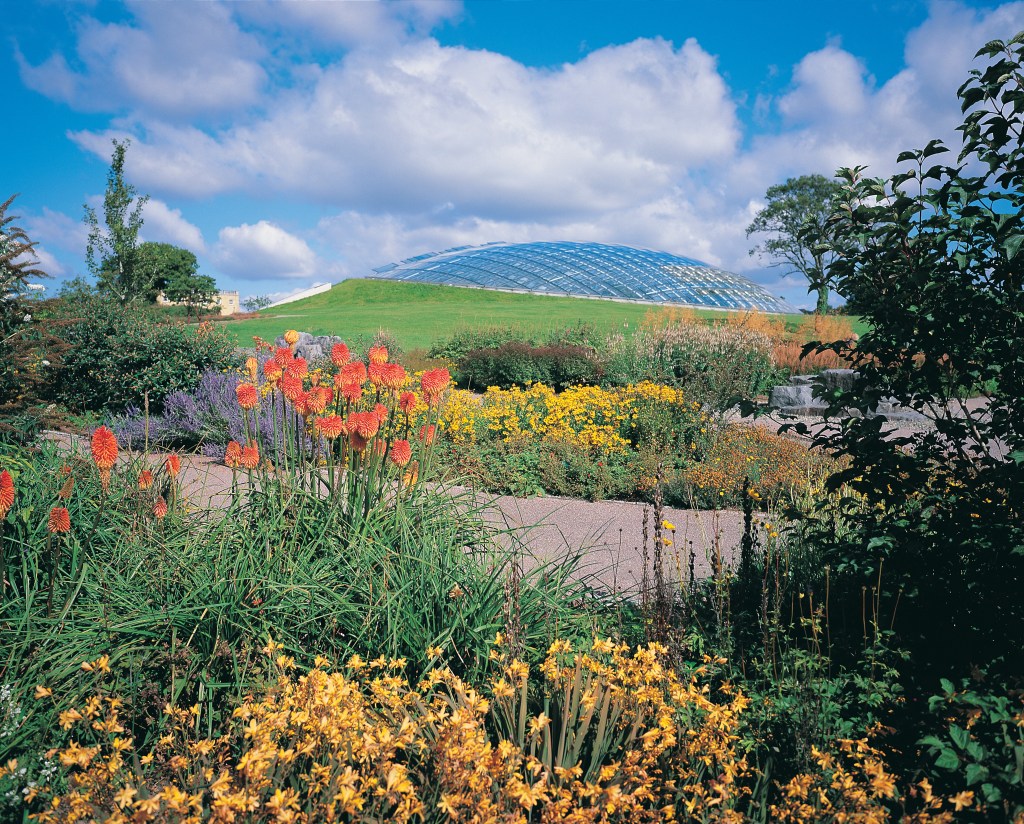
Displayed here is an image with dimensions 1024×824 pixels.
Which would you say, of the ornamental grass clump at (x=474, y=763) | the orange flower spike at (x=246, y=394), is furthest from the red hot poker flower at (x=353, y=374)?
the ornamental grass clump at (x=474, y=763)

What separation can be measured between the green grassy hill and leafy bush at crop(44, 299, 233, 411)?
10750 mm

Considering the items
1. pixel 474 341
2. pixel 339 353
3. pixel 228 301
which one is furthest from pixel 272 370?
pixel 228 301

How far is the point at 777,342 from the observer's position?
688 inches

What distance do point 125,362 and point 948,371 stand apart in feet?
36.0

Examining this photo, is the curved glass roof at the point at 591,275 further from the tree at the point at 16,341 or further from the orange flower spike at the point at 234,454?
the orange flower spike at the point at 234,454

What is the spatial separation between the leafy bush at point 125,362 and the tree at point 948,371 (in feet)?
32.4

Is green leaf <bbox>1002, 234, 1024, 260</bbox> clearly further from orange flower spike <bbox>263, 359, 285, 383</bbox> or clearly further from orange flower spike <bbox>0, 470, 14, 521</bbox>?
orange flower spike <bbox>0, 470, 14, 521</bbox>

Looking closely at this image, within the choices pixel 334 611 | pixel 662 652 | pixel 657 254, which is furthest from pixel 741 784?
pixel 657 254

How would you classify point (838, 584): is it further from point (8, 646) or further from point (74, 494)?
point (74, 494)

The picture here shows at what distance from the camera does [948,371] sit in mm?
3047

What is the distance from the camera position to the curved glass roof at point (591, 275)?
50688 millimetres

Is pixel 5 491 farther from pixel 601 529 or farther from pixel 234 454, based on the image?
pixel 601 529

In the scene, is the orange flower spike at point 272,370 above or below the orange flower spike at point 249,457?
above

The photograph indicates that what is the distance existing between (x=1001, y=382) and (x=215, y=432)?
7660 mm
